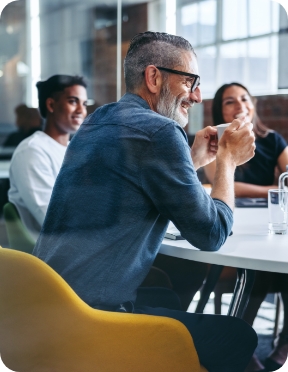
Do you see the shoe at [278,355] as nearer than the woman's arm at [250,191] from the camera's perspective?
Yes

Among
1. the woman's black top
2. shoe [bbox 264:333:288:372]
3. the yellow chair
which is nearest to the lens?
the yellow chair

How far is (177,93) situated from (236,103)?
4.56 ft

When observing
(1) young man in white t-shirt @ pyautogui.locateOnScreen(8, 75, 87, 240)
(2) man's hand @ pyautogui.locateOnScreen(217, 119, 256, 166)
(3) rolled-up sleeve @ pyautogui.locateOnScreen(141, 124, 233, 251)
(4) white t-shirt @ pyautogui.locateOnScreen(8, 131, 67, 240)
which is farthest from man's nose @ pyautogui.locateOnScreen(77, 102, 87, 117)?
(3) rolled-up sleeve @ pyautogui.locateOnScreen(141, 124, 233, 251)

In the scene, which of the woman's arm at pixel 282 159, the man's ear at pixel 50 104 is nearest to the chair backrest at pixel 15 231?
the man's ear at pixel 50 104

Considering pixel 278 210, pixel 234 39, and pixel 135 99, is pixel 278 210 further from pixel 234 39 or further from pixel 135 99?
pixel 234 39

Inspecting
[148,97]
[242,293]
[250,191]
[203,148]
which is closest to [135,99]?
[148,97]

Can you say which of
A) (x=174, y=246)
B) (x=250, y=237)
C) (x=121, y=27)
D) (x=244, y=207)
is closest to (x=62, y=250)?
(x=174, y=246)

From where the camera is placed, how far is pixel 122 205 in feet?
3.84

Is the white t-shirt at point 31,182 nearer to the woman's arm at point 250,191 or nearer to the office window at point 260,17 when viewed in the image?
the woman's arm at point 250,191

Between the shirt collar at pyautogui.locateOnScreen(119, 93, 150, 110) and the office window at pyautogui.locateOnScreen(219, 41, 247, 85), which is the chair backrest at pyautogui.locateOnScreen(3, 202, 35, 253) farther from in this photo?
the office window at pyautogui.locateOnScreen(219, 41, 247, 85)

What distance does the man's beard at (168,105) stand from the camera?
132 centimetres

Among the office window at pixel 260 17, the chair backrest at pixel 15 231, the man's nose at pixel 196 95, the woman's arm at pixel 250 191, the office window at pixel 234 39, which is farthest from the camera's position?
the woman's arm at pixel 250 191

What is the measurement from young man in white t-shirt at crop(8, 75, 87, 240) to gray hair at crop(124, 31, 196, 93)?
0.63 meters

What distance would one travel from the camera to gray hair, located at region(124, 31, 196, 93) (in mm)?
1322
